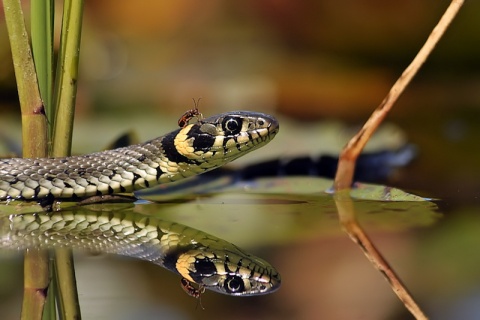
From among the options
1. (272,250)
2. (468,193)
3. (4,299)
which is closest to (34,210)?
(272,250)

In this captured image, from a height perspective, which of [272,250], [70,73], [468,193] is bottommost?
[468,193]

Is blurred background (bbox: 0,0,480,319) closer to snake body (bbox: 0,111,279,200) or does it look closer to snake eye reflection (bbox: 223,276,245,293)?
snake body (bbox: 0,111,279,200)

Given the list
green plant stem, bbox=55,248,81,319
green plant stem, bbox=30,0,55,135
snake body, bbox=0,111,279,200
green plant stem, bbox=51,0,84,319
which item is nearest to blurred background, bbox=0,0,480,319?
snake body, bbox=0,111,279,200

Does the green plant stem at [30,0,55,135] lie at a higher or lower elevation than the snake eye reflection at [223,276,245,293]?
higher

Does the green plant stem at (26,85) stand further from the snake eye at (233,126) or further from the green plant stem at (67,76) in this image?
the snake eye at (233,126)

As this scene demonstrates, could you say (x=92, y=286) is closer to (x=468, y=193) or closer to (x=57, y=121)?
(x=57, y=121)

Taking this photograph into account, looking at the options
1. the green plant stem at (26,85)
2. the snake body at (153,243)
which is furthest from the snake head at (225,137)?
the green plant stem at (26,85)

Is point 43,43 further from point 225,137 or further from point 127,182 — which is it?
point 225,137
